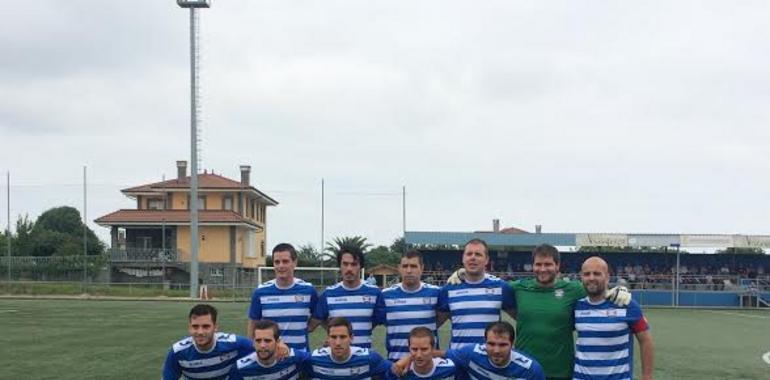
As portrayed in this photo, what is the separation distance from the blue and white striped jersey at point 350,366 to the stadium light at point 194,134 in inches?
1157

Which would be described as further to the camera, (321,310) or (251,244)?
(251,244)

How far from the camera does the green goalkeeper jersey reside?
17.8 ft

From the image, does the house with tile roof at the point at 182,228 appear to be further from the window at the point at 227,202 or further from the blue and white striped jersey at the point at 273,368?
the blue and white striped jersey at the point at 273,368

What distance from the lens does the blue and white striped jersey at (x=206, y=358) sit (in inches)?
214

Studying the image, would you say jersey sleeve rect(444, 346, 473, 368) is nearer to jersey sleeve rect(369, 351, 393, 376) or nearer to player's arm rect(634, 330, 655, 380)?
jersey sleeve rect(369, 351, 393, 376)

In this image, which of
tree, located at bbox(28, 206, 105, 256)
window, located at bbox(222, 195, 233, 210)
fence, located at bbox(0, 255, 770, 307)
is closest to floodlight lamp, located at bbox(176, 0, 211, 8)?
fence, located at bbox(0, 255, 770, 307)

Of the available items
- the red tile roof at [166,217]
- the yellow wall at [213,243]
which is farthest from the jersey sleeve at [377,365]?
the yellow wall at [213,243]

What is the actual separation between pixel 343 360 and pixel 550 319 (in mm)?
1381

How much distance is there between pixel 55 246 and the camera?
188 feet

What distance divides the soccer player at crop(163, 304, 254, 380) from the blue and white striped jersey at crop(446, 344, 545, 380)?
4.62 ft

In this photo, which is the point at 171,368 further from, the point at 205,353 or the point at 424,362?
the point at 424,362

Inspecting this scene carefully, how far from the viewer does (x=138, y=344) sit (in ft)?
44.7

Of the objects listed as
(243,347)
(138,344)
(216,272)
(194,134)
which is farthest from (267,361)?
(216,272)

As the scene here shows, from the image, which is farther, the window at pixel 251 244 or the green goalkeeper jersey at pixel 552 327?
the window at pixel 251 244
